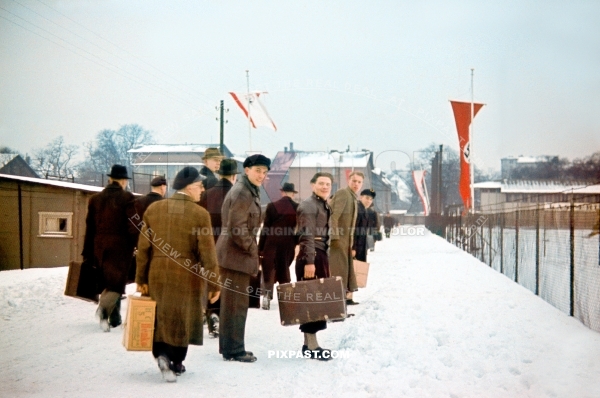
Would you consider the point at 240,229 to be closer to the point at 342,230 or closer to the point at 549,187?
the point at 342,230

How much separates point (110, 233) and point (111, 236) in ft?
0.12

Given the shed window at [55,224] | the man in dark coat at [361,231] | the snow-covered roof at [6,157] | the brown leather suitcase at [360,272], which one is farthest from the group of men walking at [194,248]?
the man in dark coat at [361,231]

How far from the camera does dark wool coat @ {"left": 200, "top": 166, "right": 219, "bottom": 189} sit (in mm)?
7530

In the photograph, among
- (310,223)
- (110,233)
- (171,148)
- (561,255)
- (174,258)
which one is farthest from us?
(561,255)

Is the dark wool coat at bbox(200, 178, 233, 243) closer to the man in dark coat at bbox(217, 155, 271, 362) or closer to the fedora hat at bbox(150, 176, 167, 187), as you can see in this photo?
the fedora hat at bbox(150, 176, 167, 187)

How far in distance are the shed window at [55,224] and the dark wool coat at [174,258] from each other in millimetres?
4623

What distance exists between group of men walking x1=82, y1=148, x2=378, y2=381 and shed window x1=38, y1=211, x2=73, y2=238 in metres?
2.38

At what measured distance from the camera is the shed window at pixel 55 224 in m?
9.41

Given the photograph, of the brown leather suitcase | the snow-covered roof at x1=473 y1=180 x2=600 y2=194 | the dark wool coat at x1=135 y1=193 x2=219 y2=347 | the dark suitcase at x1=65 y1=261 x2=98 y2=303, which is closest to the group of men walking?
the dark wool coat at x1=135 y1=193 x2=219 y2=347

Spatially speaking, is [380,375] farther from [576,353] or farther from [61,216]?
[61,216]

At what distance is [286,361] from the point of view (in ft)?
19.8

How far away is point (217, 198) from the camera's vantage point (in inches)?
287

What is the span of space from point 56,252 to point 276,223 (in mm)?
3388

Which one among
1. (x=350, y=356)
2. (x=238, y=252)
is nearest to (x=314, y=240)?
(x=238, y=252)
